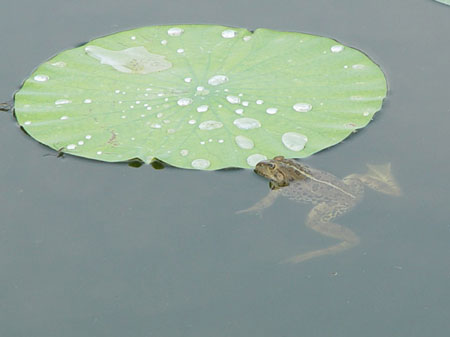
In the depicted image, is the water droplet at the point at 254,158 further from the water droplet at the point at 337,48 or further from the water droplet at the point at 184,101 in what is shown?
the water droplet at the point at 337,48

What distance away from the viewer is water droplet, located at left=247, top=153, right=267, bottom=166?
5.61 metres

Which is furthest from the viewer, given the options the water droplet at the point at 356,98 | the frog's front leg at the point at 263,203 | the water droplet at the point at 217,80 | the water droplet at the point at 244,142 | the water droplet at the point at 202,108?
the water droplet at the point at 217,80

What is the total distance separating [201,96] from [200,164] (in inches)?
30.6

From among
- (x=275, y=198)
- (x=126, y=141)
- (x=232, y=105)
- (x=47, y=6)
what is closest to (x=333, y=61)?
(x=232, y=105)

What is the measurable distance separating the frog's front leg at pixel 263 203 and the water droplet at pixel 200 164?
0.47 metres

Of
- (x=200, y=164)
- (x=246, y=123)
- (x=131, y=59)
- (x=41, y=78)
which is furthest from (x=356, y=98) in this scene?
(x=41, y=78)

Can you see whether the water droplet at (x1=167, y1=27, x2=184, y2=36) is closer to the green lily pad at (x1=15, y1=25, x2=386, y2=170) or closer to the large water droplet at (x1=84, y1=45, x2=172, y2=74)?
the green lily pad at (x1=15, y1=25, x2=386, y2=170)

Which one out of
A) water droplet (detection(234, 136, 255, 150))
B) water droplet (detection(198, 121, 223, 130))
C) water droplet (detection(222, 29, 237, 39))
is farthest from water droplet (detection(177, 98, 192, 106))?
A: water droplet (detection(222, 29, 237, 39))

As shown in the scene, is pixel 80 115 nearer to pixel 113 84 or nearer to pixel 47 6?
pixel 113 84

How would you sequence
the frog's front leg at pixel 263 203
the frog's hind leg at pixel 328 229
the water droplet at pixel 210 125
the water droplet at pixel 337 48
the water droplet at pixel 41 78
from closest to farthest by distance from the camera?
the frog's hind leg at pixel 328 229 < the frog's front leg at pixel 263 203 < the water droplet at pixel 210 125 < the water droplet at pixel 41 78 < the water droplet at pixel 337 48

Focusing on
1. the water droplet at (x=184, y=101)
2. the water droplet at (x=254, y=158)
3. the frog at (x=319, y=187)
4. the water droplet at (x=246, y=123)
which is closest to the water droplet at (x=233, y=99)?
the water droplet at (x=246, y=123)

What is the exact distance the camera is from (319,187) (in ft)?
18.3

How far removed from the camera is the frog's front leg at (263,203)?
5387 mm

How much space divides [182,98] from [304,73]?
3.75ft
